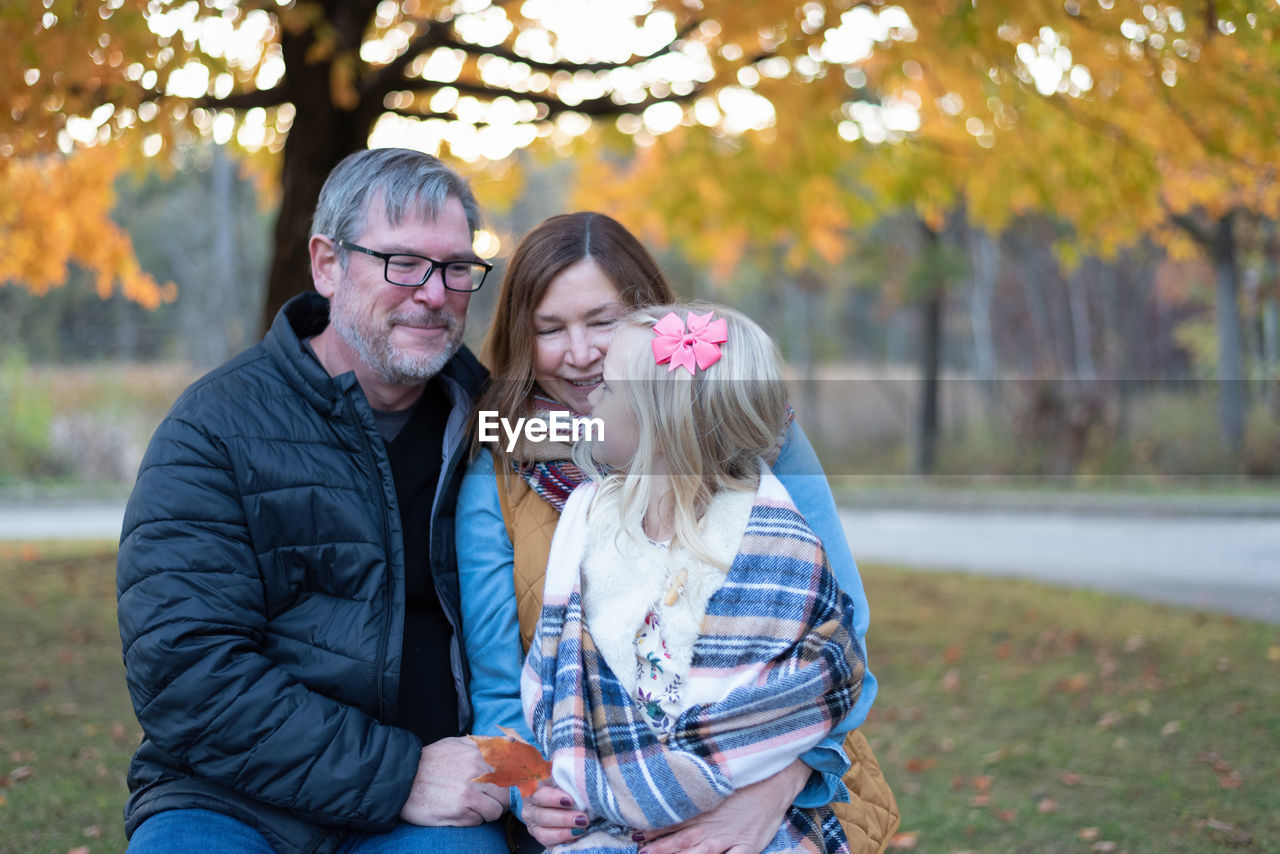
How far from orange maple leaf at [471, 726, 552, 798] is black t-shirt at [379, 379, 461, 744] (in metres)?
0.25

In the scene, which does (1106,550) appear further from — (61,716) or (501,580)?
(501,580)

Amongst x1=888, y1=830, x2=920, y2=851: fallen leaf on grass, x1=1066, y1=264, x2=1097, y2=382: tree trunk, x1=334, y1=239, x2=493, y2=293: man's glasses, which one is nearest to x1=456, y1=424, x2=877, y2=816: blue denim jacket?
x1=334, y1=239, x2=493, y2=293: man's glasses

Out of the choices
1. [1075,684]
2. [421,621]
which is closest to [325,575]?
[421,621]

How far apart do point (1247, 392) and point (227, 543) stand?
16878mm

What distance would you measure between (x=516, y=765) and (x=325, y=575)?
57cm

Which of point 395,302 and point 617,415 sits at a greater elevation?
point 395,302

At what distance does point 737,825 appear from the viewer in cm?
198

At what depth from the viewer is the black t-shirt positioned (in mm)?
2350

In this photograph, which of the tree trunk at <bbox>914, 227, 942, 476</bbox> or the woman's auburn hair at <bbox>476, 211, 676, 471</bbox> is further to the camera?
the tree trunk at <bbox>914, 227, 942, 476</bbox>

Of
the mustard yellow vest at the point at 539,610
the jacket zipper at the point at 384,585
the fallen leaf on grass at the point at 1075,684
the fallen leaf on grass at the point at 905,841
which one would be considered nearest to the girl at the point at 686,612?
the mustard yellow vest at the point at 539,610

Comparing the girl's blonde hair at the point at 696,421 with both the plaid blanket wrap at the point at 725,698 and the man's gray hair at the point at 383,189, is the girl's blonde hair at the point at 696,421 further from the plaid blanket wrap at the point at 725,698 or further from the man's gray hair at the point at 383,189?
the man's gray hair at the point at 383,189

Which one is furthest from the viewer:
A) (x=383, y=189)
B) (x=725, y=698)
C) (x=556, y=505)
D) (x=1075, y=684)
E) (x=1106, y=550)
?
(x=1106, y=550)

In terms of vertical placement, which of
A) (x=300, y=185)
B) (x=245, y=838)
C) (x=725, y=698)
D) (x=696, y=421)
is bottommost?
(x=245, y=838)

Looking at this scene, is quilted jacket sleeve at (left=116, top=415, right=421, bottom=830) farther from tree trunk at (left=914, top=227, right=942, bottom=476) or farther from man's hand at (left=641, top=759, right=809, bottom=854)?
tree trunk at (left=914, top=227, right=942, bottom=476)
